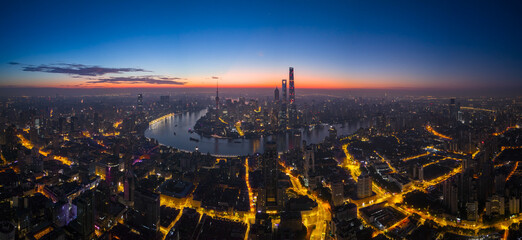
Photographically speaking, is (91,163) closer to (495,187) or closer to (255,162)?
(255,162)

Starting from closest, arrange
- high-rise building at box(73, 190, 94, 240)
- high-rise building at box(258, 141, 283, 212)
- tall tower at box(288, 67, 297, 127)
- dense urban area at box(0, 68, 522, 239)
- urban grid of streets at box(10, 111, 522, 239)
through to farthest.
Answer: high-rise building at box(73, 190, 94, 240)
dense urban area at box(0, 68, 522, 239)
urban grid of streets at box(10, 111, 522, 239)
high-rise building at box(258, 141, 283, 212)
tall tower at box(288, 67, 297, 127)

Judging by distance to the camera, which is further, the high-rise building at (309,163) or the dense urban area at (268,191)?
the high-rise building at (309,163)

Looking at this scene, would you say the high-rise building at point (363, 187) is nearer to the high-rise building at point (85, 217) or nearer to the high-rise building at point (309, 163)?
the high-rise building at point (309, 163)

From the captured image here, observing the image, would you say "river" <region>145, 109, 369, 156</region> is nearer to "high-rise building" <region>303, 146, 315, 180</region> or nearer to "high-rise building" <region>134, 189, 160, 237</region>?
"high-rise building" <region>303, 146, 315, 180</region>

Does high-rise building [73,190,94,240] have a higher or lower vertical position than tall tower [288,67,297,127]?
lower

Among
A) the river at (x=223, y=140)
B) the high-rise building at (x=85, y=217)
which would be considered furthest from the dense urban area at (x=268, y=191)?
the river at (x=223, y=140)

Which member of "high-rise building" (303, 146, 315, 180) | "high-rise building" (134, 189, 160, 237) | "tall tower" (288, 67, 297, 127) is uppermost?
"tall tower" (288, 67, 297, 127)

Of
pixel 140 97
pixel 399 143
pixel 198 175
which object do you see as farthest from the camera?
pixel 140 97

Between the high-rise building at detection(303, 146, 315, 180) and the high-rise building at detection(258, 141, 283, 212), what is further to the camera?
the high-rise building at detection(303, 146, 315, 180)

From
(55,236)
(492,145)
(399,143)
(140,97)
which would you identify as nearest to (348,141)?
(399,143)

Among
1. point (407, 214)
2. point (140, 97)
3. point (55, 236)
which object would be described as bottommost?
point (407, 214)

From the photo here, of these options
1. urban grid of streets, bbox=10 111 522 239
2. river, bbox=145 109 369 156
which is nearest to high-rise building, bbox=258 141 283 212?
urban grid of streets, bbox=10 111 522 239
